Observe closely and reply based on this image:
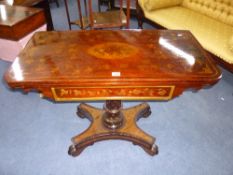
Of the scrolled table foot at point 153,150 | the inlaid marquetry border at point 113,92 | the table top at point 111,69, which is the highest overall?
the table top at point 111,69

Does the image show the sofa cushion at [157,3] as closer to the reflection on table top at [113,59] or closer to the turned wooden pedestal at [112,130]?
the reflection on table top at [113,59]

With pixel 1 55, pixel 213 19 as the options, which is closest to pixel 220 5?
pixel 213 19

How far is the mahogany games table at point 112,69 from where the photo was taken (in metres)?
1.07


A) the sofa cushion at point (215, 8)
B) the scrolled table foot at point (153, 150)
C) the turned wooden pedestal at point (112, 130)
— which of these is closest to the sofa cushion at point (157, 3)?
the sofa cushion at point (215, 8)

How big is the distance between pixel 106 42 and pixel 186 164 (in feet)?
3.55

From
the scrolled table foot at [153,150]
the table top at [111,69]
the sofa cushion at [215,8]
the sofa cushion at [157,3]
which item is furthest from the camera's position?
the sofa cushion at [157,3]

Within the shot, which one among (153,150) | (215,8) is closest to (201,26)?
(215,8)

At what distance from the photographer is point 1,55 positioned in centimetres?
250

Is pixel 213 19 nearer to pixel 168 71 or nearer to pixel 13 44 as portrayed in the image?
pixel 168 71

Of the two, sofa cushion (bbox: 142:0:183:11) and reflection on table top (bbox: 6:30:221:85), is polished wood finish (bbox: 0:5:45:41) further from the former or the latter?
sofa cushion (bbox: 142:0:183:11)

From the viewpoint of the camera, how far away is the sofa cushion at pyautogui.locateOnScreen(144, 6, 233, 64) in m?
2.02

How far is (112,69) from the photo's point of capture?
1147 mm

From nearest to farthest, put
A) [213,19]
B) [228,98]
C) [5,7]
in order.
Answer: [228,98]
[5,7]
[213,19]

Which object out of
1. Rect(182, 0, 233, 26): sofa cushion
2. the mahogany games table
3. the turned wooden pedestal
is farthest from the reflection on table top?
Rect(182, 0, 233, 26): sofa cushion
